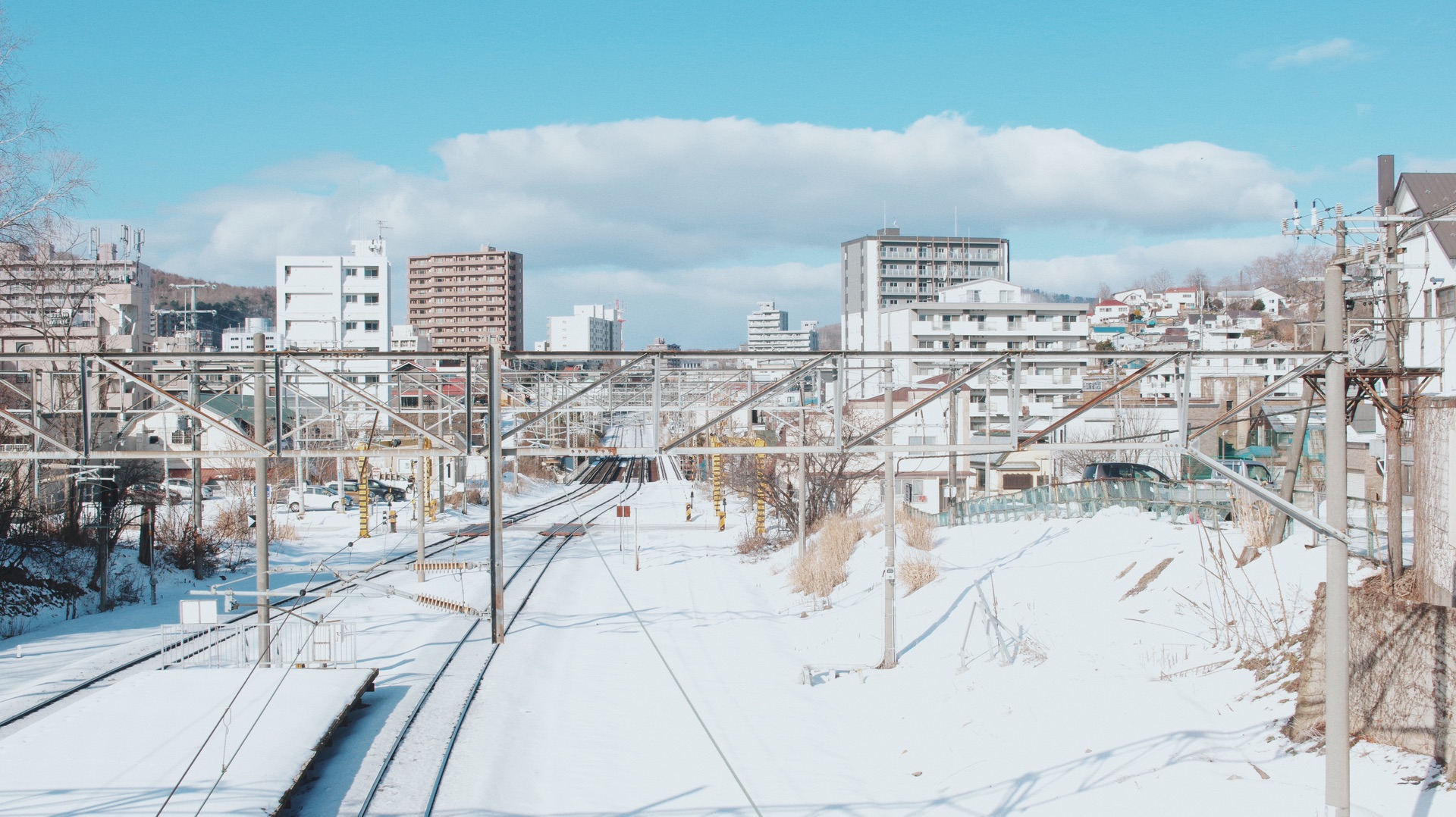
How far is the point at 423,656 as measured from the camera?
15992 mm

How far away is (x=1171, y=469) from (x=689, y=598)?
775 inches

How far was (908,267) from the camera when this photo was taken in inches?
3789

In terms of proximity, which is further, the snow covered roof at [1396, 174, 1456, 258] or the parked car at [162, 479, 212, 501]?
the parked car at [162, 479, 212, 501]

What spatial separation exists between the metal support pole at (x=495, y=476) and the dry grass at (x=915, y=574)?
32.5 feet

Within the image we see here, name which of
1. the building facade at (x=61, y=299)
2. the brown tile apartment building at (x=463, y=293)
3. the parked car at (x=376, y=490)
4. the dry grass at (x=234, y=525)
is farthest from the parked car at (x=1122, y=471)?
the brown tile apartment building at (x=463, y=293)

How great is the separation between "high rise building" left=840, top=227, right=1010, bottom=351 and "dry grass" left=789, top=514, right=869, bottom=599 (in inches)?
2723

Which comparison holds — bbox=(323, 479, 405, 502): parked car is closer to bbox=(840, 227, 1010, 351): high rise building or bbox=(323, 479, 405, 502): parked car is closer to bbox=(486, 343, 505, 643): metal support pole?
bbox=(486, 343, 505, 643): metal support pole

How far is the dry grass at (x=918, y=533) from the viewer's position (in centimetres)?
2258

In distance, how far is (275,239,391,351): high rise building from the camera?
66000mm

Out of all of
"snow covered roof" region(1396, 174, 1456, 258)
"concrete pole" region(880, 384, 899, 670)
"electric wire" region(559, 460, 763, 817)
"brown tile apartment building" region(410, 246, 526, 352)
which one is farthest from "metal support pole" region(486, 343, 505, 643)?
"brown tile apartment building" region(410, 246, 526, 352)

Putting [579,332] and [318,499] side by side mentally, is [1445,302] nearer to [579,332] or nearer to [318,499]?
[318,499]

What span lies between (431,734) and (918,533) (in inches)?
556

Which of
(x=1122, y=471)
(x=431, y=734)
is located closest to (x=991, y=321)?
(x=1122, y=471)

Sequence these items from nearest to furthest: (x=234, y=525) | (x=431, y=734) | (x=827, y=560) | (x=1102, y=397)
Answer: (x=1102, y=397), (x=431, y=734), (x=827, y=560), (x=234, y=525)
